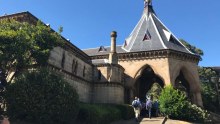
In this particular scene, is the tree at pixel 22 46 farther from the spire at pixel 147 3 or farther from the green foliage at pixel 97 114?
the spire at pixel 147 3

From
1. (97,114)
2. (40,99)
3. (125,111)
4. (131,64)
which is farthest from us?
(131,64)

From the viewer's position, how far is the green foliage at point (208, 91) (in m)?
50.3

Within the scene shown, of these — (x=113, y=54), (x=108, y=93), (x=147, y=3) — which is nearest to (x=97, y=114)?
(x=108, y=93)

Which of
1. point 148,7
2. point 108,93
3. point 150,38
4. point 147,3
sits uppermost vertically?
point 147,3

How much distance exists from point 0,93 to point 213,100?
44.6m

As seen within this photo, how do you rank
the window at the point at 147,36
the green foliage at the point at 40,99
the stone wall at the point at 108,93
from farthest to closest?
the window at the point at 147,36 < the stone wall at the point at 108,93 < the green foliage at the point at 40,99

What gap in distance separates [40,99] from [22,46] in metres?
4.29

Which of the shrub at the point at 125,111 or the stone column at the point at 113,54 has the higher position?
the stone column at the point at 113,54

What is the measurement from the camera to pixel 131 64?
38.6m

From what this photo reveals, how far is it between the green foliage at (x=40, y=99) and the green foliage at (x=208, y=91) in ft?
124

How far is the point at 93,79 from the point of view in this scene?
33.6 metres

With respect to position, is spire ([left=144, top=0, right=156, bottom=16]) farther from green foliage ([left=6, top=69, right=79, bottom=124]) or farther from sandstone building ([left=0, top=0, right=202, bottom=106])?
green foliage ([left=6, top=69, right=79, bottom=124])

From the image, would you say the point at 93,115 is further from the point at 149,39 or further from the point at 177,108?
the point at 149,39

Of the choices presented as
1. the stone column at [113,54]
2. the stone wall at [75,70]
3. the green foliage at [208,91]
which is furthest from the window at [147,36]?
the green foliage at [208,91]
